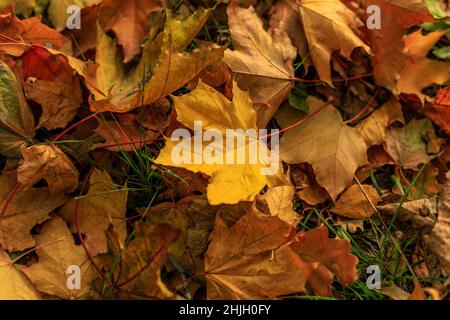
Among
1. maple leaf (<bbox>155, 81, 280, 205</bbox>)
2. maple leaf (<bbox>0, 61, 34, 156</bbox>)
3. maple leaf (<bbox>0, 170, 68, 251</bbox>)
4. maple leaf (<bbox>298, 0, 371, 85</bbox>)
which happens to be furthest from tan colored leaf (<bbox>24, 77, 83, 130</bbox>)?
maple leaf (<bbox>298, 0, 371, 85</bbox>)

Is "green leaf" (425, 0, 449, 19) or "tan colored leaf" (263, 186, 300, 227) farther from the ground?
"green leaf" (425, 0, 449, 19)

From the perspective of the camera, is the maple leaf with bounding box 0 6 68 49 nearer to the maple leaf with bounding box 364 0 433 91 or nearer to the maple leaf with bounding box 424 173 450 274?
the maple leaf with bounding box 364 0 433 91

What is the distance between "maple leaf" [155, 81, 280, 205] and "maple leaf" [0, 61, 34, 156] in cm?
34

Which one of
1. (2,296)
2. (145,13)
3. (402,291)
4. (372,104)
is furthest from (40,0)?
(402,291)

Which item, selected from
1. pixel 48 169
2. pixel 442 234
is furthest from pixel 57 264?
pixel 442 234

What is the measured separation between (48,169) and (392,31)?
79cm

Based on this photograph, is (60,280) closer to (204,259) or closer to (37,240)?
(37,240)

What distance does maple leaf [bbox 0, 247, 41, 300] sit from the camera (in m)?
1.05

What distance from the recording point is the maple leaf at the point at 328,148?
46.9 inches

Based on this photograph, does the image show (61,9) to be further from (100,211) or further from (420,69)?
(420,69)

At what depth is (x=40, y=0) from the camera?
1.29 m

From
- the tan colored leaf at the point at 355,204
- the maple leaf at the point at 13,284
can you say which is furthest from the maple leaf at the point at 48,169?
the tan colored leaf at the point at 355,204
